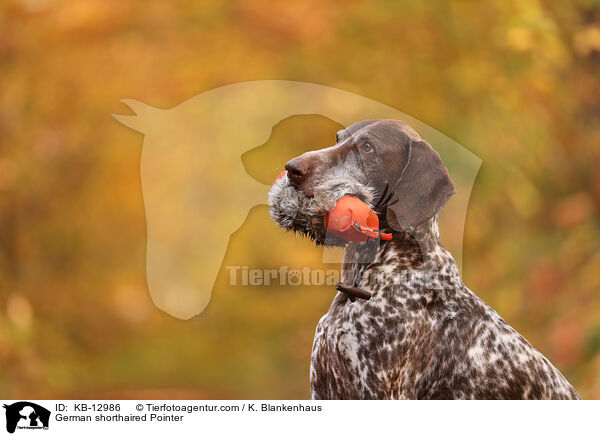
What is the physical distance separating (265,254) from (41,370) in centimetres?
186

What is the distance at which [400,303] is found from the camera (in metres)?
2.92

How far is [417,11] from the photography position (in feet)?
16.5

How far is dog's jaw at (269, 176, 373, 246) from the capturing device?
2863 millimetres

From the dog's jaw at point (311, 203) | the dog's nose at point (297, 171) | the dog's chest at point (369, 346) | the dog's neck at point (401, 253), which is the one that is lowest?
the dog's chest at point (369, 346)

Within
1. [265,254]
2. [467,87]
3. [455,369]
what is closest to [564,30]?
[467,87]

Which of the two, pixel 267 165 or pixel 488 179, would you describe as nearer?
pixel 267 165

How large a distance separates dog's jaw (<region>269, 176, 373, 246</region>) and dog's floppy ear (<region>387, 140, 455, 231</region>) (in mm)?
139

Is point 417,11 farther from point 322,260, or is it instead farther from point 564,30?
point 322,260

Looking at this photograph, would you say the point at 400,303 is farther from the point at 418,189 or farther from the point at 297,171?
the point at 297,171

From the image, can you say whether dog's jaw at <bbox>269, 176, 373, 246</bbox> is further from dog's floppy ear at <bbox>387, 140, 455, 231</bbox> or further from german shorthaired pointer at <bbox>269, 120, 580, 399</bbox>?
dog's floppy ear at <bbox>387, 140, 455, 231</bbox>
